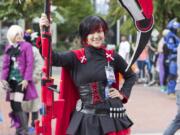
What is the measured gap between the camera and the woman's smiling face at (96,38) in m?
4.65

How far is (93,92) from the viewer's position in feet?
15.2

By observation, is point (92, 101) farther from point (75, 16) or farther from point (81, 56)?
point (75, 16)

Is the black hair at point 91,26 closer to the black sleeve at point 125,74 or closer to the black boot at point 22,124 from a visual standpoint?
the black sleeve at point 125,74

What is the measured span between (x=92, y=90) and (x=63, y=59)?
0.36 m

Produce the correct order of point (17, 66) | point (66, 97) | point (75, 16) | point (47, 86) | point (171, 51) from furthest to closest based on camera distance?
point (75, 16), point (171, 51), point (17, 66), point (66, 97), point (47, 86)

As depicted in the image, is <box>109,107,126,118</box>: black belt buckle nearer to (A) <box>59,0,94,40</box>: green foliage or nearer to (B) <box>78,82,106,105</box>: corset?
(B) <box>78,82,106,105</box>: corset

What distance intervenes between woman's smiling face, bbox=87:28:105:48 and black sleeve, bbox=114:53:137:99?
0.22 m

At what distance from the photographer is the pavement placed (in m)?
9.12

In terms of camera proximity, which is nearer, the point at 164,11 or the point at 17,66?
the point at 17,66

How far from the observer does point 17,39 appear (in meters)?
7.93

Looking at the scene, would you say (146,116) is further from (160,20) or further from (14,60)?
(160,20)

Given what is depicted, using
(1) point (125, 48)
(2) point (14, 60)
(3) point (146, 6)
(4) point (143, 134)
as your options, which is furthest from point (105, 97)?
(1) point (125, 48)

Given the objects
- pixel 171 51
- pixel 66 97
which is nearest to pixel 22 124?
pixel 66 97

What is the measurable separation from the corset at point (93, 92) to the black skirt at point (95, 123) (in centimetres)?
5
